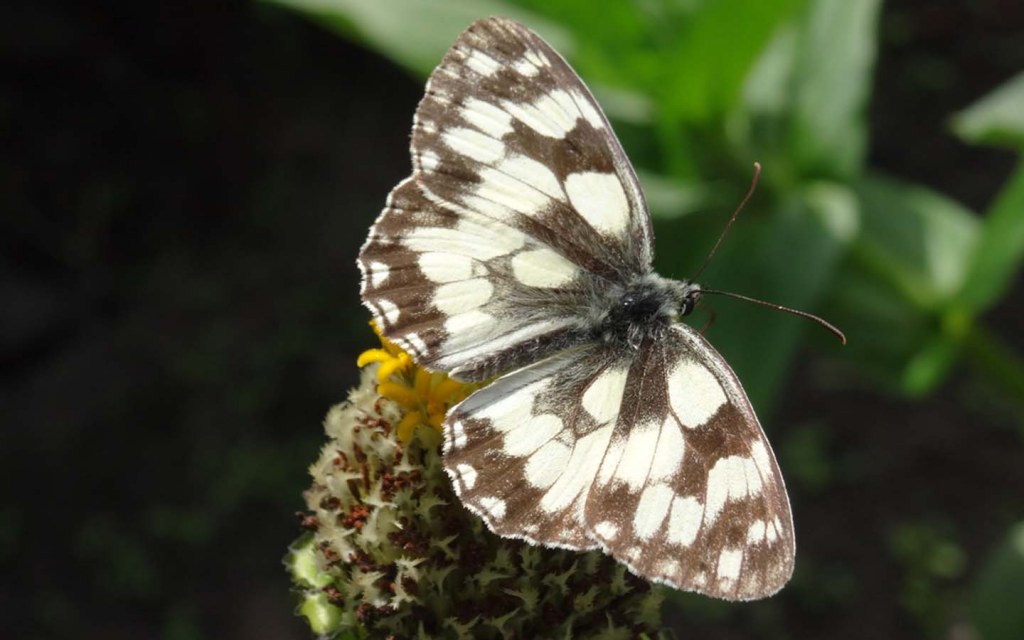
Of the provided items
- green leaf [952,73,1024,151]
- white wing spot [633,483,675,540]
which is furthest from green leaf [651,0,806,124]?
white wing spot [633,483,675,540]

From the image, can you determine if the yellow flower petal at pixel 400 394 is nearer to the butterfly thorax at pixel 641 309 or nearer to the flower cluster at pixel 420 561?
the flower cluster at pixel 420 561

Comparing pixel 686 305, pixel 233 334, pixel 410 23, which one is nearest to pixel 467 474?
pixel 686 305

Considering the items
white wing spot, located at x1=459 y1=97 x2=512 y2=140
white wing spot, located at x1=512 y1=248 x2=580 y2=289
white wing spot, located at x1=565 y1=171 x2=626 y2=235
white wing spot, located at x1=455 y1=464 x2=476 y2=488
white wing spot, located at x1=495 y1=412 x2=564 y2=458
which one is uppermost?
white wing spot, located at x1=459 y1=97 x2=512 y2=140

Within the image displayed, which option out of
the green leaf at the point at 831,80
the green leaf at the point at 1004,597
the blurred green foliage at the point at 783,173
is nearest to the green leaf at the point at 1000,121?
the blurred green foliage at the point at 783,173

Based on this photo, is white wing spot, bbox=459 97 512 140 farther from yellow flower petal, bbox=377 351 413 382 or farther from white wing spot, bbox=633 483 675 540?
white wing spot, bbox=633 483 675 540

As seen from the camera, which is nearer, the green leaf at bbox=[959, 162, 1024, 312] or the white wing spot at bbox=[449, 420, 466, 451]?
the white wing spot at bbox=[449, 420, 466, 451]

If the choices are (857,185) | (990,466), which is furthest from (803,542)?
(857,185)

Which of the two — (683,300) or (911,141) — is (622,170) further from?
(911,141)
